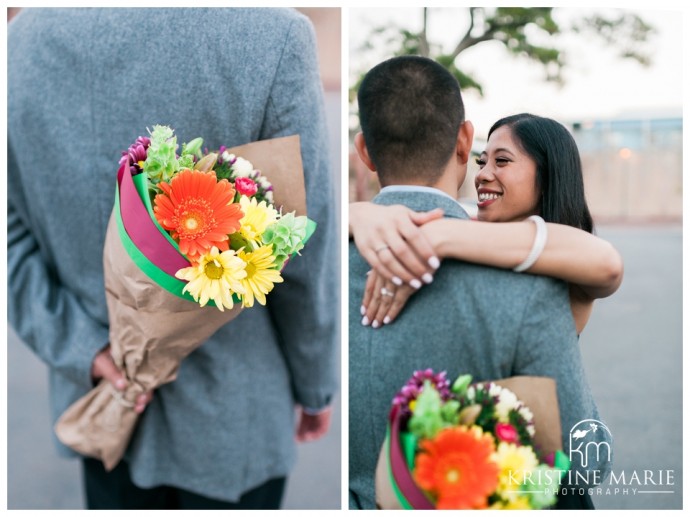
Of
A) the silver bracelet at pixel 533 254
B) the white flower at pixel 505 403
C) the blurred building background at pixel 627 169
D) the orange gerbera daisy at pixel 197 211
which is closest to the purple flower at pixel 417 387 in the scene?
the white flower at pixel 505 403

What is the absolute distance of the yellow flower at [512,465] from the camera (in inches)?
61.6

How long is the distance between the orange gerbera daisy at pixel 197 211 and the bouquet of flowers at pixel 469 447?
544 mm

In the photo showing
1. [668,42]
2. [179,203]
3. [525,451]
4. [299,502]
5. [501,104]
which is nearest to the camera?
[179,203]

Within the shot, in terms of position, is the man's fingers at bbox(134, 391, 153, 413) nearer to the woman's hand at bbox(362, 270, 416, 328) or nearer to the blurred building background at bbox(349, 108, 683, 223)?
the woman's hand at bbox(362, 270, 416, 328)

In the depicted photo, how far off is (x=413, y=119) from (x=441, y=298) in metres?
0.41

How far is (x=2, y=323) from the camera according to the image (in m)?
1.94

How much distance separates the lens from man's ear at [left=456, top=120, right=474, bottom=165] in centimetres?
163

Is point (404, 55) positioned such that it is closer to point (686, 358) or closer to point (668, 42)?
point (668, 42)

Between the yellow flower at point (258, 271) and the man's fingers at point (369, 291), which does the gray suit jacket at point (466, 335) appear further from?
the yellow flower at point (258, 271)

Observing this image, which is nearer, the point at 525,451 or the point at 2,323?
the point at 525,451

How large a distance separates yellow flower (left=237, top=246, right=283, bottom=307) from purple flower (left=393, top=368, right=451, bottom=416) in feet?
1.29

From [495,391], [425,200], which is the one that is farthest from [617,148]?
[495,391]
